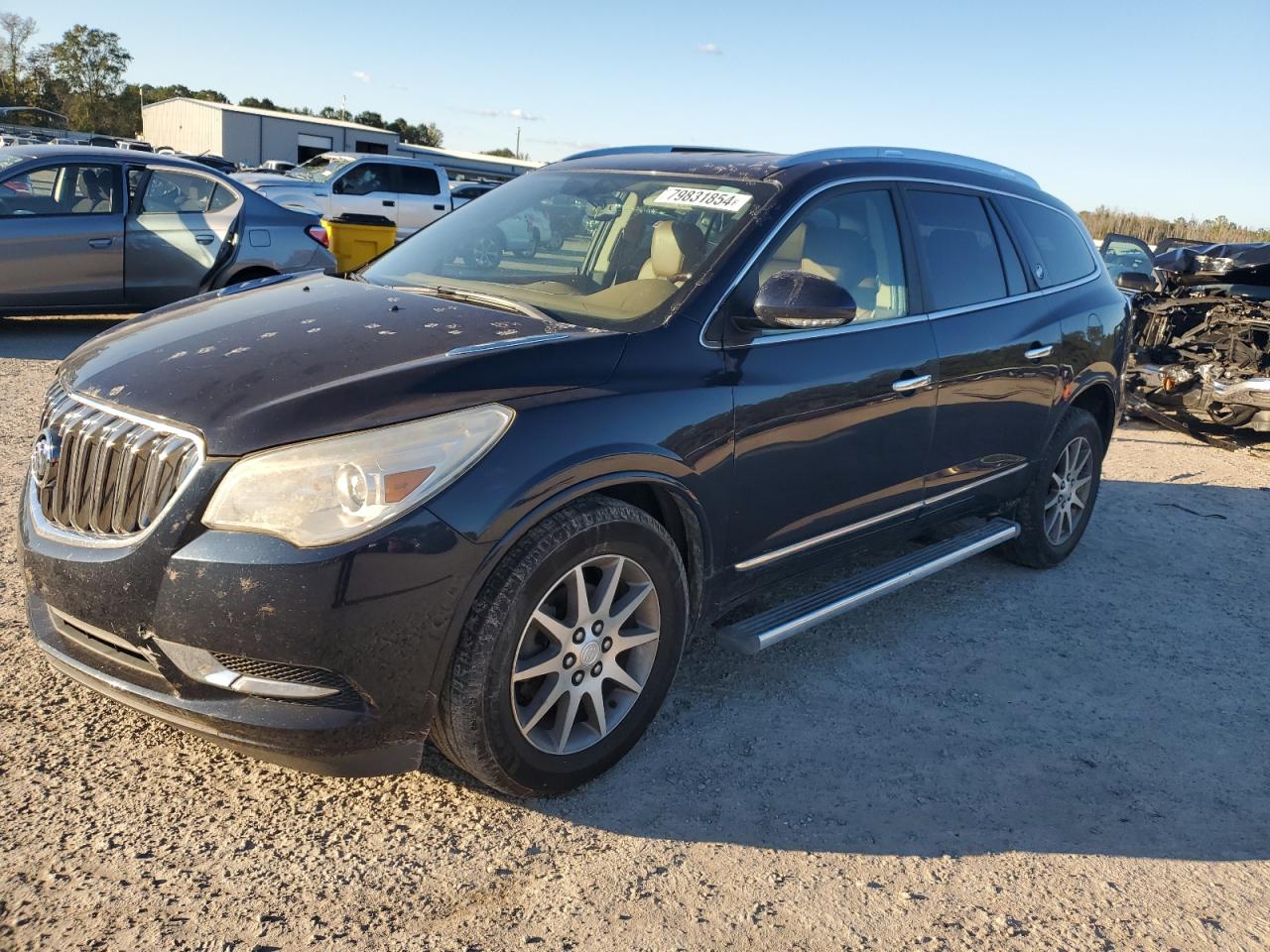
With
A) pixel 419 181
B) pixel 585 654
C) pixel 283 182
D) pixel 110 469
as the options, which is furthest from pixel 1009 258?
pixel 419 181

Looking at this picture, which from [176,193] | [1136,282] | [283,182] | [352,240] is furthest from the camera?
[283,182]

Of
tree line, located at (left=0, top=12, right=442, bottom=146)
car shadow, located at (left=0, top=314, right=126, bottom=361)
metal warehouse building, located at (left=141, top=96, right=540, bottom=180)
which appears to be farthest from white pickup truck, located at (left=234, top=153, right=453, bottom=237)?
tree line, located at (left=0, top=12, right=442, bottom=146)

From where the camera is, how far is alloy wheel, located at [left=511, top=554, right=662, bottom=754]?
2.87 meters

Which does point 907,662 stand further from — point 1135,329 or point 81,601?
point 1135,329

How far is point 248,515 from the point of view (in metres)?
2.48

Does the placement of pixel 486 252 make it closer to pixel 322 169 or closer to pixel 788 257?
pixel 788 257

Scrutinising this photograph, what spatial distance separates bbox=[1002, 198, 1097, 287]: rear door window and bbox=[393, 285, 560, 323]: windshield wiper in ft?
8.67

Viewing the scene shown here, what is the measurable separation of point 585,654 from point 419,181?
18453 millimetres

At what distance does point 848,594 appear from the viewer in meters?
3.84

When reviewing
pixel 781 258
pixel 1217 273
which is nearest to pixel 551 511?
pixel 781 258

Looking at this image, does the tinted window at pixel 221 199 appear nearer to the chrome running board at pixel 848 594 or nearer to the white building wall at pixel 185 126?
the chrome running board at pixel 848 594

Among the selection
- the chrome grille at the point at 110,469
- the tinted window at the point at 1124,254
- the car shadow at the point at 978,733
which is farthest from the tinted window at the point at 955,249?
the tinted window at the point at 1124,254

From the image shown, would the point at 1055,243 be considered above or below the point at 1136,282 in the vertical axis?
above

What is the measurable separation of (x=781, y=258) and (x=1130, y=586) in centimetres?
300
